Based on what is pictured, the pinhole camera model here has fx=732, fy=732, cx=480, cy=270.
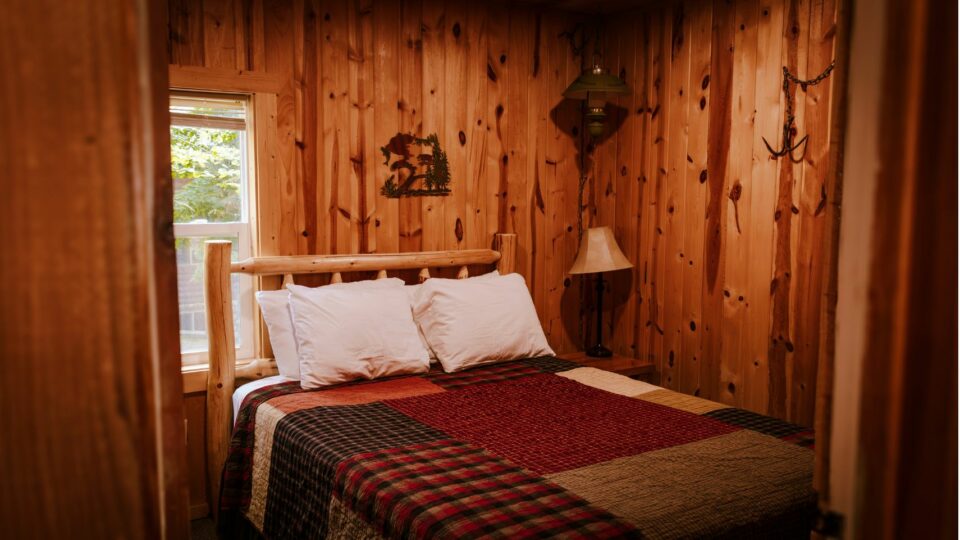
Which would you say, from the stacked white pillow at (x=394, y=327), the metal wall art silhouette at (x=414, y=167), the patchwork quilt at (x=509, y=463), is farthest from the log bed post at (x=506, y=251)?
the patchwork quilt at (x=509, y=463)

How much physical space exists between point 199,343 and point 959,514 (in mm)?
3008

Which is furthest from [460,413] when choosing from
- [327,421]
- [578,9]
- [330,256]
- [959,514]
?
[578,9]

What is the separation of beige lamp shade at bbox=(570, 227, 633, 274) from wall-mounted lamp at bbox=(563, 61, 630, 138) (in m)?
0.52

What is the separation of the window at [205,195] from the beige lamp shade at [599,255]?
5.36 ft

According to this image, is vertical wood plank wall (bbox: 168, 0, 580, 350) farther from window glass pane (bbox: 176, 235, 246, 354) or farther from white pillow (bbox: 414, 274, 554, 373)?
white pillow (bbox: 414, 274, 554, 373)

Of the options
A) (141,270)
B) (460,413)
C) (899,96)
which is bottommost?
(460,413)

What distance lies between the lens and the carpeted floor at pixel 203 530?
291cm

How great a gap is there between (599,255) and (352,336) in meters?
1.41

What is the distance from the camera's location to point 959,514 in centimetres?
53

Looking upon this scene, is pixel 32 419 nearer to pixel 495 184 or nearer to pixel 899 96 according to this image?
pixel 899 96

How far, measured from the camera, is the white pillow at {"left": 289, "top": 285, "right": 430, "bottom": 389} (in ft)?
9.41

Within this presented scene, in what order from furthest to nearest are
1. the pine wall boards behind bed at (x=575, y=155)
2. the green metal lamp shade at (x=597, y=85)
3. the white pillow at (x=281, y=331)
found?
1. the green metal lamp shade at (x=597, y=85)
2. the pine wall boards behind bed at (x=575, y=155)
3. the white pillow at (x=281, y=331)

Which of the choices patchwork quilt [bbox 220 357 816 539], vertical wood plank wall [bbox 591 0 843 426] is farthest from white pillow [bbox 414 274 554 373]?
vertical wood plank wall [bbox 591 0 843 426]

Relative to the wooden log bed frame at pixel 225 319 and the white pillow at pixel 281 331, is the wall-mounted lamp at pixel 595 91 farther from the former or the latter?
the white pillow at pixel 281 331
